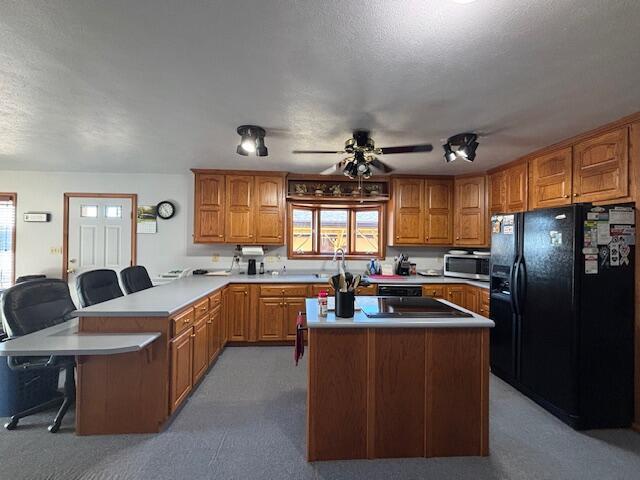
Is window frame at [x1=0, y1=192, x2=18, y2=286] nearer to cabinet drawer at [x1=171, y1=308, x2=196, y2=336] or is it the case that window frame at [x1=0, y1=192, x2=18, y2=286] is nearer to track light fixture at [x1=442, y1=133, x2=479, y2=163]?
cabinet drawer at [x1=171, y1=308, x2=196, y2=336]

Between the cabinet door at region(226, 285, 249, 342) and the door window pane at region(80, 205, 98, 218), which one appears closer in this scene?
the cabinet door at region(226, 285, 249, 342)

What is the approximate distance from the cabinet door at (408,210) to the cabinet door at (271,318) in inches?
75.8

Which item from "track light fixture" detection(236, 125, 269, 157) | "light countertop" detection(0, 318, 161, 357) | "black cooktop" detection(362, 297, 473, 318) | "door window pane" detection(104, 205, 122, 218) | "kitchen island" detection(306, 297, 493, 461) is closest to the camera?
"light countertop" detection(0, 318, 161, 357)

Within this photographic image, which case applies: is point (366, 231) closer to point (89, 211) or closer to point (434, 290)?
point (434, 290)

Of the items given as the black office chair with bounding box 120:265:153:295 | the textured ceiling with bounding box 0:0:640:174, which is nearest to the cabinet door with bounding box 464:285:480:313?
the textured ceiling with bounding box 0:0:640:174

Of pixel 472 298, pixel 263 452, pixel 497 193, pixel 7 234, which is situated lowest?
pixel 263 452

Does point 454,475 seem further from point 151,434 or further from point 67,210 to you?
point 67,210

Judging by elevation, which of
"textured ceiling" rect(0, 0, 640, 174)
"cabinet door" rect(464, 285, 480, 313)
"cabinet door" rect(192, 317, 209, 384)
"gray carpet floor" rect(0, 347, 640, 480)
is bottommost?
"gray carpet floor" rect(0, 347, 640, 480)

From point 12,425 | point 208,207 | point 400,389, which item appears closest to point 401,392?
point 400,389

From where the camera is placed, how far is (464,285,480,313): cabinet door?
360 centimetres

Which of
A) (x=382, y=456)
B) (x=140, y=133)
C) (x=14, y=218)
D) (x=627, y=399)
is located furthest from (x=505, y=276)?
(x=14, y=218)

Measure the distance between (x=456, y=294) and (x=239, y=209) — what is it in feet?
10.3

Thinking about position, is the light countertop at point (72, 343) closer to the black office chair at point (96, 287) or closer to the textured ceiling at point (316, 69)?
the black office chair at point (96, 287)

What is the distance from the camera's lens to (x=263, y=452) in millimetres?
1906
